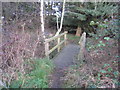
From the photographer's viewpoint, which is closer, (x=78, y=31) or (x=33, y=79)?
(x=33, y=79)

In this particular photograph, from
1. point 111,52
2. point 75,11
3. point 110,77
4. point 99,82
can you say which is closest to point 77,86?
point 99,82

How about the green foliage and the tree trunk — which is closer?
the green foliage

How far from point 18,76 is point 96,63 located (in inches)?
79.6

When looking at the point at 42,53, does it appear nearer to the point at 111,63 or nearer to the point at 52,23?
the point at 111,63

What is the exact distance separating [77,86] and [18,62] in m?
1.58

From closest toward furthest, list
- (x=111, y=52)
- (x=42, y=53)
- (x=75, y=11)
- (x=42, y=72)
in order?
(x=111, y=52)
(x=42, y=72)
(x=42, y=53)
(x=75, y=11)

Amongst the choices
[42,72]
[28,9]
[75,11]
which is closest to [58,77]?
[42,72]

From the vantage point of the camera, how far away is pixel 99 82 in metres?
2.28

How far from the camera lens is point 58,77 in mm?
3289

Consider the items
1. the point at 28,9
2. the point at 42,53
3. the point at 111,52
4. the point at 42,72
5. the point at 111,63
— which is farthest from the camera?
the point at 28,9

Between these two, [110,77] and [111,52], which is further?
[111,52]

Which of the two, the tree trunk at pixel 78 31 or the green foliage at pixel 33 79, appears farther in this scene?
the tree trunk at pixel 78 31

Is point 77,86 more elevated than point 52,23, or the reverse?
point 52,23

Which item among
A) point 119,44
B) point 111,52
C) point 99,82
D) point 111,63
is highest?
point 119,44
